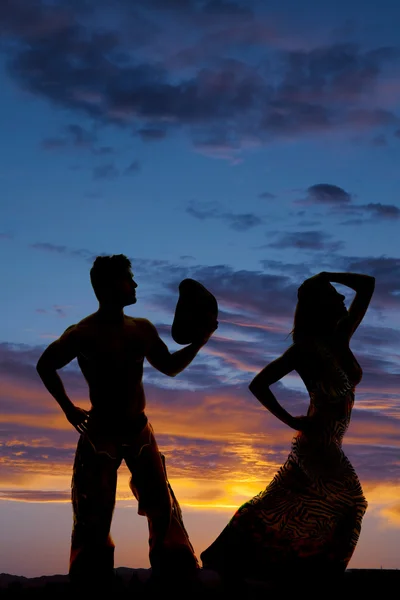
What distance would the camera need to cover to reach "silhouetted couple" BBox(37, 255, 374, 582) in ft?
28.0

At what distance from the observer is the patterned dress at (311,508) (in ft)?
29.3

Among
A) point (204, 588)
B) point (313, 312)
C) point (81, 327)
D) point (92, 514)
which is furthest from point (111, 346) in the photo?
point (204, 588)

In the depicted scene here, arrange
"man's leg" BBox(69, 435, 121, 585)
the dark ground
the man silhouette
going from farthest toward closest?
the man silhouette → "man's leg" BBox(69, 435, 121, 585) → the dark ground

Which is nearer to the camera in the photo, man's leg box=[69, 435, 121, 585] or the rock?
man's leg box=[69, 435, 121, 585]

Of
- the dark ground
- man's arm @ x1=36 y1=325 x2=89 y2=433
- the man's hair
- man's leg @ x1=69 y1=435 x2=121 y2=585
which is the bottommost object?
the dark ground

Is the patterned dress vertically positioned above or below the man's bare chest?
below

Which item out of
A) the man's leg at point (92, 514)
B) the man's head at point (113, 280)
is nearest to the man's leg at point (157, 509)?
the man's leg at point (92, 514)

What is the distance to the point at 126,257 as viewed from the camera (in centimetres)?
878

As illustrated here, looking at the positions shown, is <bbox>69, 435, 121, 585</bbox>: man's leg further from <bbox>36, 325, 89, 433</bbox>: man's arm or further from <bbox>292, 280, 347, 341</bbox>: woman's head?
<bbox>292, 280, 347, 341</bbox>: woman's head

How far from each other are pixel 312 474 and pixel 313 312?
1.44 m

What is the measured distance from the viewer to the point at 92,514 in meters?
8.43

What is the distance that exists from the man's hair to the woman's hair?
1.69m

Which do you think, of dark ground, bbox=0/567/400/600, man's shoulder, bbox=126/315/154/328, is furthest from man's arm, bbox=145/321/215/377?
dark ground, bbox=0/567/400/600

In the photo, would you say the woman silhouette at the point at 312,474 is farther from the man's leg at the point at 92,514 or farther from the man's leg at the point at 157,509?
the man's leg at the point at 92,514
